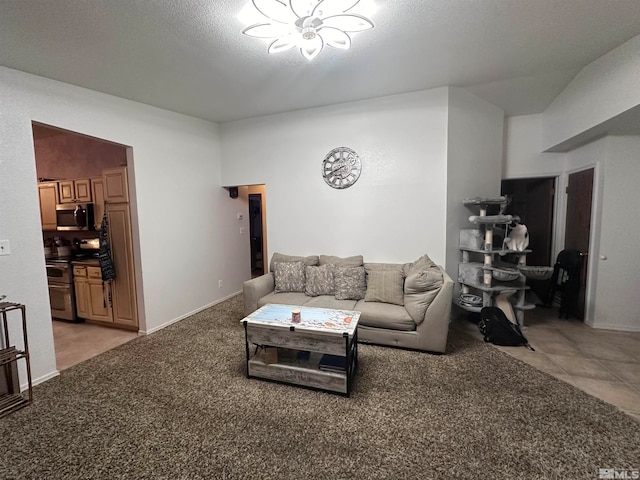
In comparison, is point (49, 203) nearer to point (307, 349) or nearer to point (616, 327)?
point (307, 349)

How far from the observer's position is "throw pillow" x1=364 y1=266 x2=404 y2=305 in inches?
128

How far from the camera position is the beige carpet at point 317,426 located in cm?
163

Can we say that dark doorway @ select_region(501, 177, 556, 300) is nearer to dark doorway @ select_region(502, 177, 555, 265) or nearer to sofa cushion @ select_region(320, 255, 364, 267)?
dark doorway @ select_region(502, 177, 555, 265)

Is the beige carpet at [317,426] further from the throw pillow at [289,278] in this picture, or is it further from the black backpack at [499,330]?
the throw pillow at [289,278]

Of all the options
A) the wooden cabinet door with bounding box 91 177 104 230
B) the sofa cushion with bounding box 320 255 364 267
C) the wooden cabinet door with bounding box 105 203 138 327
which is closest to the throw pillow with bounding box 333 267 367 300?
the sofa cushion with bounding box 320 255 364 267

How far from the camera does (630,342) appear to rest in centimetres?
309

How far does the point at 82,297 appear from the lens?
3.86 metres

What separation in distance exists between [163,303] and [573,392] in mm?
4259

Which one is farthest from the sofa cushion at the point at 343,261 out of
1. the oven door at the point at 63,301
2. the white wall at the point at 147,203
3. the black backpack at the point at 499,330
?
the oven door at the point at 63,301

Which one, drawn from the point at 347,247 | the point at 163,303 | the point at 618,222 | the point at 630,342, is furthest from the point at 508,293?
the point at 163,303

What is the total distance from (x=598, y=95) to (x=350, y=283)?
317 centimetres

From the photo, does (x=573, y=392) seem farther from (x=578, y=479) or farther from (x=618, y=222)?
(x=618, y=222)

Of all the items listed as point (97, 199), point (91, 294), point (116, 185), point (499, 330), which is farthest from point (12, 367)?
point (499, 330)

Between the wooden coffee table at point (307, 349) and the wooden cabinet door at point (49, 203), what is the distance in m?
3.84
